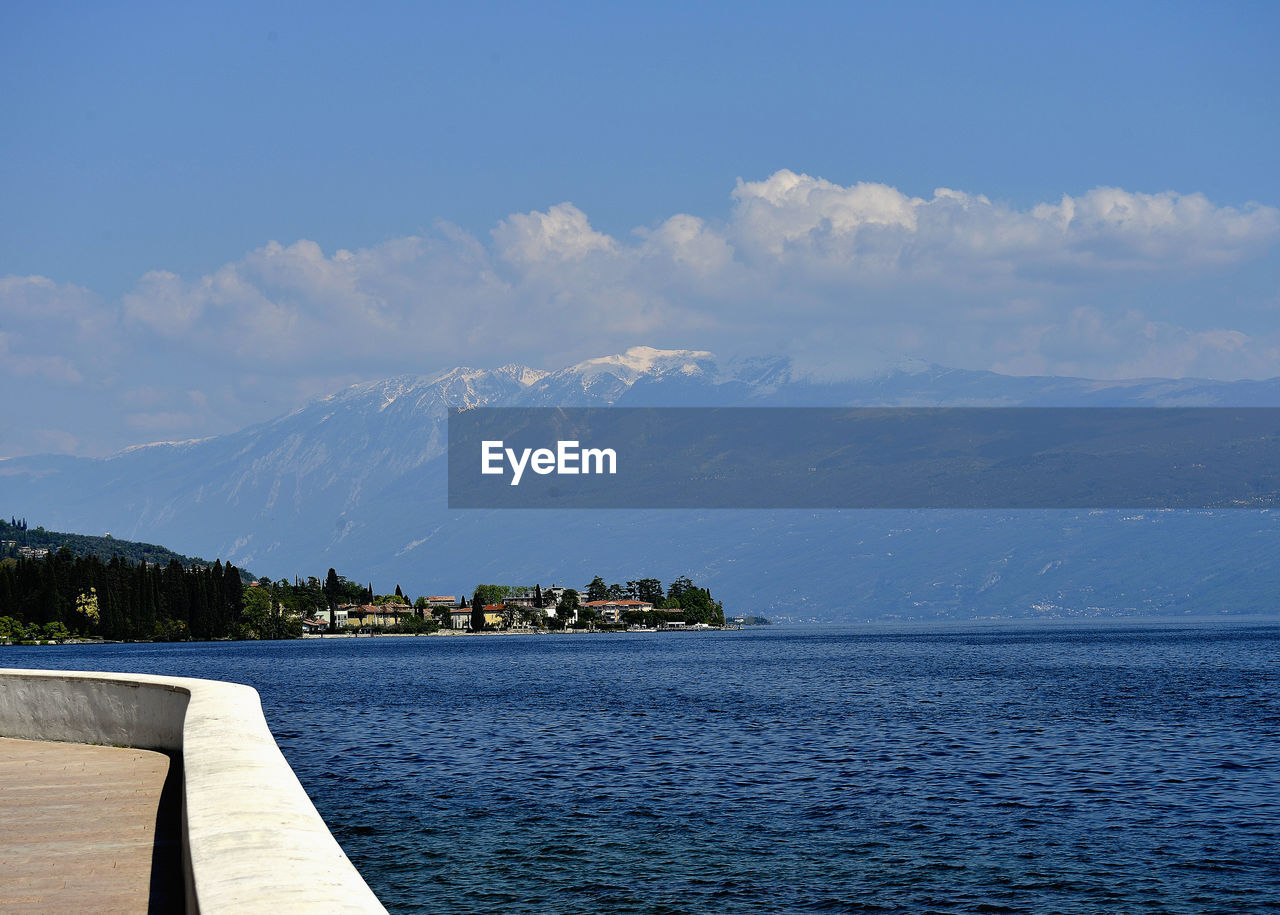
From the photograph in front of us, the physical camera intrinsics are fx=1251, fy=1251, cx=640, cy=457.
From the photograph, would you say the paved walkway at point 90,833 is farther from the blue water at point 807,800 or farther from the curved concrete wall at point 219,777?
the blue water at point 807,800

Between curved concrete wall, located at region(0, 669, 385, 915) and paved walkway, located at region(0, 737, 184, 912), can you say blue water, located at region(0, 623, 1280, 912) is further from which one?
paved walkway, located at region(0, 737, 184, 912)

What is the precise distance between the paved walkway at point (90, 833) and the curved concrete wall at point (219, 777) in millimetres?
809

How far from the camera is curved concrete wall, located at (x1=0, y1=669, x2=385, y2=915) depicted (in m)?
6.87

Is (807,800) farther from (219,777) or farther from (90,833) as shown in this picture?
(219,777)

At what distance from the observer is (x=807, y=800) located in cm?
2880

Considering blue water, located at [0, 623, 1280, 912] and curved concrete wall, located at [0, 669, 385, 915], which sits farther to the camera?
blue water, located at [0, 623, 1280, 912]

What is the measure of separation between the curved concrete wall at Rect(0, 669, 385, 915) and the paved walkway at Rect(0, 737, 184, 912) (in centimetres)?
81

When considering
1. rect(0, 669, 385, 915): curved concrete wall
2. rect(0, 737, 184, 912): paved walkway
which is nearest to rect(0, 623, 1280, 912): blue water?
rect(0, 669, 385, 915): curved concrete wall

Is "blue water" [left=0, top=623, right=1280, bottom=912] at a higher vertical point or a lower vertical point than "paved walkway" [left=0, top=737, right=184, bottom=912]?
lower

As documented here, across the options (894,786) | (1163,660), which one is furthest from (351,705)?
(1163,660)

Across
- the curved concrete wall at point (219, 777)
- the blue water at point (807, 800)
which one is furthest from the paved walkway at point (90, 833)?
the blue water at point (807, 800)

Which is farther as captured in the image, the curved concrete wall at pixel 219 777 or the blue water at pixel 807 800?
the blue water at pixel 807 800

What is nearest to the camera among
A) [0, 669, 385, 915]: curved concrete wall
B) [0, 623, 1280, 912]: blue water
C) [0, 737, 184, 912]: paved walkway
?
[0, 669, 385, 915]: curved concrete wall

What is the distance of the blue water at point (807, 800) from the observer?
806 inches
